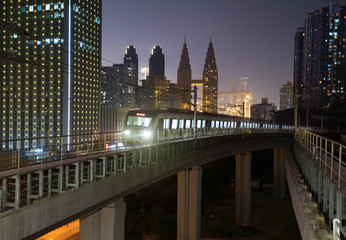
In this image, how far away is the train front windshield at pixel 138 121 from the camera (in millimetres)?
29836

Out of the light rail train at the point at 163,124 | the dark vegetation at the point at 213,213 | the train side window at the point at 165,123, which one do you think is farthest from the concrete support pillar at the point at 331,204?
the dark vegetation at the point at 213,213

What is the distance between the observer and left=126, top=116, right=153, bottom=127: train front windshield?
29.8 m

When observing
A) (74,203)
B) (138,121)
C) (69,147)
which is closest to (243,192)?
(138,121)

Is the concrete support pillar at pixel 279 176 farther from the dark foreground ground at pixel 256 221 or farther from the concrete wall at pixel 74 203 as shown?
the concrete wall at pixel 74 203

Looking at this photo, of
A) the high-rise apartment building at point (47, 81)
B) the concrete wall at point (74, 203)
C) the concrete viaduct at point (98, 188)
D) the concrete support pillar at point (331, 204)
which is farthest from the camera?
the high-rise apartment building at point (47, 81)

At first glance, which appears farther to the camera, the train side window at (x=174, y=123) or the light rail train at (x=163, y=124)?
the train side window at (x=174, y=123)

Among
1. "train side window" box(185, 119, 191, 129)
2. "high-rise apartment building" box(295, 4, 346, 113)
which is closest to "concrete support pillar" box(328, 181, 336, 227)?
"train side window" box(185, 119, 191, 129)

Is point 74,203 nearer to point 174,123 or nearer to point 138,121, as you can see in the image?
point 138,121

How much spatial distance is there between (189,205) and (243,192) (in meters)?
15.9

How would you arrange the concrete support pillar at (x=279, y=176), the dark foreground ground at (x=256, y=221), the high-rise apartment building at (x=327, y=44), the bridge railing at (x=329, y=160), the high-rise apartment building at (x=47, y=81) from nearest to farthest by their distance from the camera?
1. the bridge railing at (x=329, y=160)
2. the dark foreground ground at (x=256, y=221)
3. the concrete support pillar at (x=279, y=176)
4. the high-rise apartment building at (x=47, y=81)
5. the high-rise apartment building at (x=327, y=44)

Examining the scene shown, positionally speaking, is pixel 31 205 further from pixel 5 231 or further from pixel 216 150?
pixel 216 150

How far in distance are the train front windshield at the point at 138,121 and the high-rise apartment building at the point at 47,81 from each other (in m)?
112

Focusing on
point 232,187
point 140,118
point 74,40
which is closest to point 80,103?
point 74,40

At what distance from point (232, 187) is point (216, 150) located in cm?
3503
